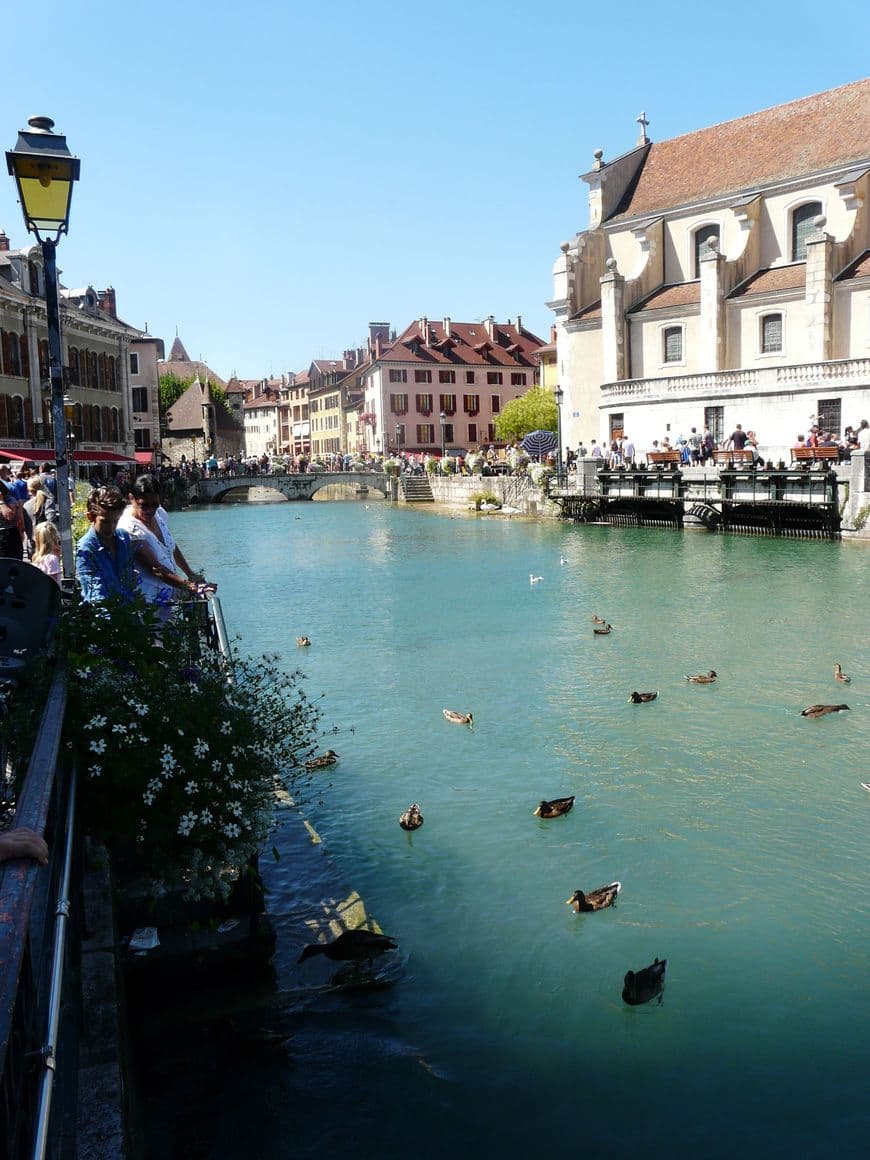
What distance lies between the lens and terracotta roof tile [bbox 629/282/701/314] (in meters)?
46.9

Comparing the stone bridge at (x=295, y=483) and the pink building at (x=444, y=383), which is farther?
the pink building at (x=444, y=383)

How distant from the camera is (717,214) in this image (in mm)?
48250

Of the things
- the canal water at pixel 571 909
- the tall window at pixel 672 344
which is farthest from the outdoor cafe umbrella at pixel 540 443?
the canal water at pixel 571 909

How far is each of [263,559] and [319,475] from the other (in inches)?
1606

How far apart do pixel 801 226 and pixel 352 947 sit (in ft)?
151

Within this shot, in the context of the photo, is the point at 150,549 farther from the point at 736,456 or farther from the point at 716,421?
the point at 716,421

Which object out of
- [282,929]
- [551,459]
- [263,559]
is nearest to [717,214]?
Result: [551,459]

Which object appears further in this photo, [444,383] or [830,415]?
[444,383]

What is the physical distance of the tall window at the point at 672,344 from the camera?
47062 millimetres

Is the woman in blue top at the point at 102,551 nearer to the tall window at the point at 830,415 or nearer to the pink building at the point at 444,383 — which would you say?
the tall window at the point at 830,415

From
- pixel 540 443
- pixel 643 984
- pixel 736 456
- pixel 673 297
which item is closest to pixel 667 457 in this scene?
pixel 736 456

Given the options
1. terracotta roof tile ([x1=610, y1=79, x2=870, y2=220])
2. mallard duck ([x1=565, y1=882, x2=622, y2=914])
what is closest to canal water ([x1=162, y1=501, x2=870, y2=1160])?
mallard duck ([x1=565, y1=882, x2=622, y2=914])

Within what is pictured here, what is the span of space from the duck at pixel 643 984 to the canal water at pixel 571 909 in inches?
4.3

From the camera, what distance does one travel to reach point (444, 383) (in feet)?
310
